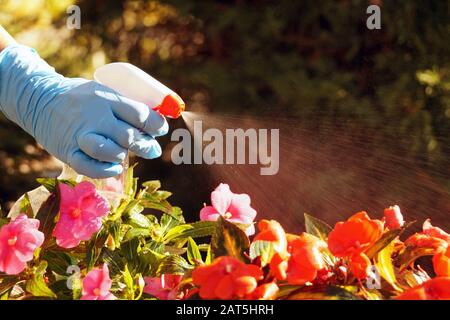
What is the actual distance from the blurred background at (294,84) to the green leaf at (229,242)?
2.21 meters

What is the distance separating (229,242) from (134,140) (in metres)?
0.46

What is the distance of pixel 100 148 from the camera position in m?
1.51

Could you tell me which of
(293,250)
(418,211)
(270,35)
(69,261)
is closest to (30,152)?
(270,35)

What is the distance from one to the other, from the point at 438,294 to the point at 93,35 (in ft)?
10.0

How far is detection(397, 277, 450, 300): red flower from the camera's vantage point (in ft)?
3.47

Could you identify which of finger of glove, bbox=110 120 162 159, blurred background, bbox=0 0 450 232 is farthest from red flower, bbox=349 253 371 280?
blurred background, bbox=0 0 450 232

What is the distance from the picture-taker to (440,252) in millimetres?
1196

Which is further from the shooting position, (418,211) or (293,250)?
(418,211)

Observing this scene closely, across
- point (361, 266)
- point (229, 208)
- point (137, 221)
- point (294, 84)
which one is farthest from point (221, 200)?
point (294, 84)

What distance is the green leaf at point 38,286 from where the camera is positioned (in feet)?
3.78

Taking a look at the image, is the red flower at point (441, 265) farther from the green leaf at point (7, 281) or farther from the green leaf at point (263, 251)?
the green leaf at point (7, 281)

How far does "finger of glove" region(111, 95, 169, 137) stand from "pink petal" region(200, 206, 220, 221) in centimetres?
20

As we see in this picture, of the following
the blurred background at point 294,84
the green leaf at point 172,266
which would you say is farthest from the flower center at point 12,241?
the blurred background at point 294,84
